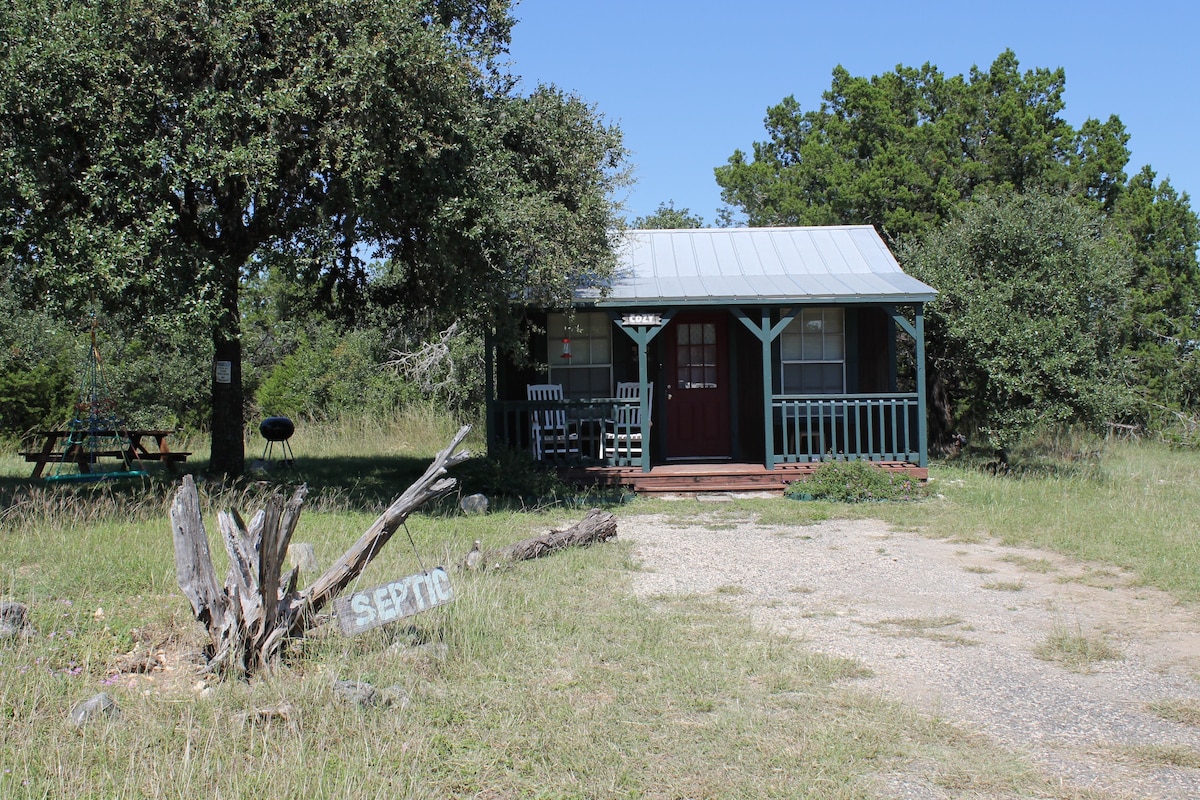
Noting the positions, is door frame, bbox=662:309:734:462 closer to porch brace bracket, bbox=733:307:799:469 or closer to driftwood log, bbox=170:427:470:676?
porch brace bracket, bbox=733:307:799:469

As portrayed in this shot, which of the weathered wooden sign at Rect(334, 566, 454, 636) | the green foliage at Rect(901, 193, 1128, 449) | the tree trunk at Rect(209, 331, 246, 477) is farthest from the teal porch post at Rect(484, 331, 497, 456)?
the weathered wooden sign at Rect(334, 566, 454, 636)

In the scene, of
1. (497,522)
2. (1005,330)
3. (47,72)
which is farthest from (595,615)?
(1005,330)

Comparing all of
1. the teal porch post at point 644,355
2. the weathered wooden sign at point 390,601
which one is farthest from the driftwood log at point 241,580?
the teal porch post at point 644,355

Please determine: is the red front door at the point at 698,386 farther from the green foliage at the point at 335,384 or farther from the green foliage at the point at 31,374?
the green foliage at the point at 31,374

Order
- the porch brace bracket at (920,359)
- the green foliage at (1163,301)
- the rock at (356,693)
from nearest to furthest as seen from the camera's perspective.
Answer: the rock at (356,693)
the porch brace bracket at (920,359)
the green foliage at (1163,301)

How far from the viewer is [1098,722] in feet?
14.7

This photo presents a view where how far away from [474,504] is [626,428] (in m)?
2.97

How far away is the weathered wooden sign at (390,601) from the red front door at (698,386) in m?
9.16

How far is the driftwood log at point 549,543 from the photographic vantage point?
741 centimetres

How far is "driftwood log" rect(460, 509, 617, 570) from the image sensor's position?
7410 millimetres

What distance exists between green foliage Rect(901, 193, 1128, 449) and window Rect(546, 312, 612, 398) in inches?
185

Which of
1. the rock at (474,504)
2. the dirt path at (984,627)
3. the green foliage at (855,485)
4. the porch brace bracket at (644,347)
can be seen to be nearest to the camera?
the dirt path at (984,627)

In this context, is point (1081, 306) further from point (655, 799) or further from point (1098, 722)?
point (655, 799)

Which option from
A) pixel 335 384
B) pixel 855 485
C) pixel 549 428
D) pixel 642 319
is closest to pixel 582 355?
pixel 549 428
